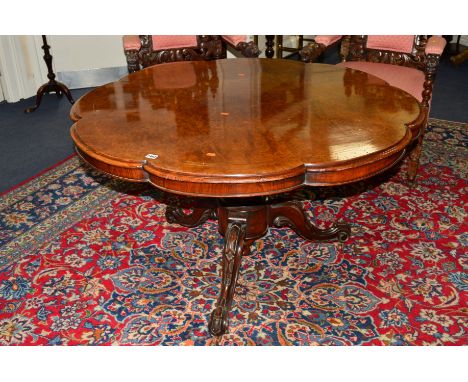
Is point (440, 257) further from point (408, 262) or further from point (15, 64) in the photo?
point (15, 64)

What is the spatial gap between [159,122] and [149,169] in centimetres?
34

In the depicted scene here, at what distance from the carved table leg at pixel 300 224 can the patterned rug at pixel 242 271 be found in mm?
61

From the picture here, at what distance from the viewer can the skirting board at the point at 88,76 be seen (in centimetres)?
453

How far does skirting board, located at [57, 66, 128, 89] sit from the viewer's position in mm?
4526

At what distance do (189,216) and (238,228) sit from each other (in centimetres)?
55

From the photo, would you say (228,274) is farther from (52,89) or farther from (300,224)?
(52,89)

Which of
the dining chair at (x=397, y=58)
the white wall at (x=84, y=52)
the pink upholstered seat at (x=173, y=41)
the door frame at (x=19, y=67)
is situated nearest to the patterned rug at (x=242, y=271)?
the dining chair at (x=397, y=58)

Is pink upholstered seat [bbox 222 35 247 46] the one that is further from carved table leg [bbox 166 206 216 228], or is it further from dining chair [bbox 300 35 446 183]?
carved table leg [bbox 166 206 216 228]

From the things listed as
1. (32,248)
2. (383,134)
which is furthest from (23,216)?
(383,134)

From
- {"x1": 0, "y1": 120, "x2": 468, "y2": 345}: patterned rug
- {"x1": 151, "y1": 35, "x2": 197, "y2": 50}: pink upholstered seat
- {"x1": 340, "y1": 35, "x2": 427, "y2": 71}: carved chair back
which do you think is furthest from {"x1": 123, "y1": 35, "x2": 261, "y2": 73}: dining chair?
{"x1": 0, "y1": 120, "x2": 468, "y2": 345}: patterned rug

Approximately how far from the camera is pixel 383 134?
5.51 feet

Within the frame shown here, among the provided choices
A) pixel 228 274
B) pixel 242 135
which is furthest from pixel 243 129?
pixel 228 274

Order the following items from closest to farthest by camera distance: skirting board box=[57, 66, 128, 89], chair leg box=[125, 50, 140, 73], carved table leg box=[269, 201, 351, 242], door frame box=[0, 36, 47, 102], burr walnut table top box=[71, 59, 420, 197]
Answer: burr walnut table top box=[71, 59, 420, 197]
carved table leg box=[269, 201, 351, 242]
chair leg box=[125, 50, 140, 73]
door frame box=[0, 36, 47, 102]
skirting board box=[57, 66, 128, 89]

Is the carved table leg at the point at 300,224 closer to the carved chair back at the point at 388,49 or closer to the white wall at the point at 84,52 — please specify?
the carved chair back at the point at 388,49
